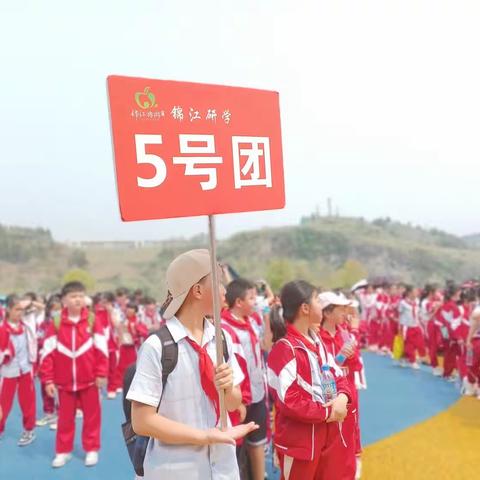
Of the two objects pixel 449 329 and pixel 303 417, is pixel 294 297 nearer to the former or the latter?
pixel 303 417

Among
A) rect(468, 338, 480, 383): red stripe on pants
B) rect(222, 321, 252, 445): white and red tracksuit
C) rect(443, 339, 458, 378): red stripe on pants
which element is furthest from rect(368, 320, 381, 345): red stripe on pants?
rect(222, 321, 252, 445): white and red tracksuit

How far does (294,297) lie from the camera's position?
9.95 feet

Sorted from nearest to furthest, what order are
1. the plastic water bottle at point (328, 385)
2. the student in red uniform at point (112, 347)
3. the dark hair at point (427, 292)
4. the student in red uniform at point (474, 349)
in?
1. the plastic water bottle at point (328, 385)
2. the student in red uniform at point (474, 349)
3. the student in red uniform at point (112, 347)
4. the dark hair at point (427, 292)

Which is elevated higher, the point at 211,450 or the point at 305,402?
the point at 211,450

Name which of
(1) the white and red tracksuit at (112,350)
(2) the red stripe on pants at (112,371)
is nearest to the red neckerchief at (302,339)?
(1) the white and red tracksuit at (112,350)

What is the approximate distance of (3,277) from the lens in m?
59.3

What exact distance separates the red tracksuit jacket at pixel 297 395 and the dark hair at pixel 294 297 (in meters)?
0.14

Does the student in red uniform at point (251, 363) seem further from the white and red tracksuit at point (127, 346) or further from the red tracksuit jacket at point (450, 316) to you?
the red tracksuit jacket at point (450, 316)

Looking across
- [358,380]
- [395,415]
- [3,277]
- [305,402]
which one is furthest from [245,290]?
[3,277]

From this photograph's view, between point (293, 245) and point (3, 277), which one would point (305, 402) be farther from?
point (293, 245)

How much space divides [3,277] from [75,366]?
198 ft

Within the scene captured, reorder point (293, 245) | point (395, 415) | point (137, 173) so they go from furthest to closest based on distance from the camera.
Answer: point (293, 245), point (395, 415), point (137, 173)

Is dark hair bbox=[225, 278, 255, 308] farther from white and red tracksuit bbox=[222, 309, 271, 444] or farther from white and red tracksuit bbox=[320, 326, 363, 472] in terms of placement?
white and red tracksuit bbox=[320, 326, 363, 472]

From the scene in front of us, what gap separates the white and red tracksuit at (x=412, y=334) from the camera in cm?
997
